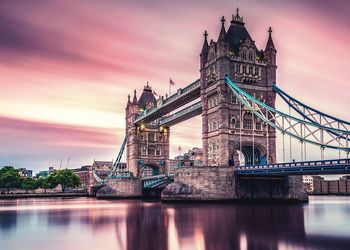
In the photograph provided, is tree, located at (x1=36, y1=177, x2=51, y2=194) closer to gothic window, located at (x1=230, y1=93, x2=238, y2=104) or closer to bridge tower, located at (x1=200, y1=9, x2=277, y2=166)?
bridge tower, located at (x1=200, y1=9, x2=277, y2=166)

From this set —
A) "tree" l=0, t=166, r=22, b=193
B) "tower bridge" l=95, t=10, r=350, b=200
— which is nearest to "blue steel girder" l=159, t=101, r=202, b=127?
"tower bridge" l=95, t=10, r=350, b=200

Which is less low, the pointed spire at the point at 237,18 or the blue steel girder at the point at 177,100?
the pointed spire at the point at 237,18

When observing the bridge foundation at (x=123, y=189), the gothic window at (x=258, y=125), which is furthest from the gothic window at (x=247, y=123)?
the bridge foundation at (x=123, y=189)

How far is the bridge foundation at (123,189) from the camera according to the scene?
306 ft

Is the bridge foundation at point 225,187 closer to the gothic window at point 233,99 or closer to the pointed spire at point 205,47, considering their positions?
the gothic window at point 233,99

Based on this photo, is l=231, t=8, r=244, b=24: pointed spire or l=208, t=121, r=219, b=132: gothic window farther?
l=231, t=8, r=244, b=24: pointed spire

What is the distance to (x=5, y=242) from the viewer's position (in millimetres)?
25266

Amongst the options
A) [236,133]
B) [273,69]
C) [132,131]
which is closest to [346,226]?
[236,133]

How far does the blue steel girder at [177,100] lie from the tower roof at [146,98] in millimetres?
8765

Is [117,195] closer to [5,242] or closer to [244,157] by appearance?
[244,157]

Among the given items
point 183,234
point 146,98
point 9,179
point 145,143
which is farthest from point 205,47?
point 9,179

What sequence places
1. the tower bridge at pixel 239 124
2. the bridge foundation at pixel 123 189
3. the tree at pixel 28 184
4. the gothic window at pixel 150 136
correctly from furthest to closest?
1. the tree at pixel 28 184
2. the gothic window at pixel 150 136
3. the bridge foundation at pixel 123 189
4. the tower bridge at pixel 239 124

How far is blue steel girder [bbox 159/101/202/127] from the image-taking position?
246ft

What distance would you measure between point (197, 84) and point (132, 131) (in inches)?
1566
